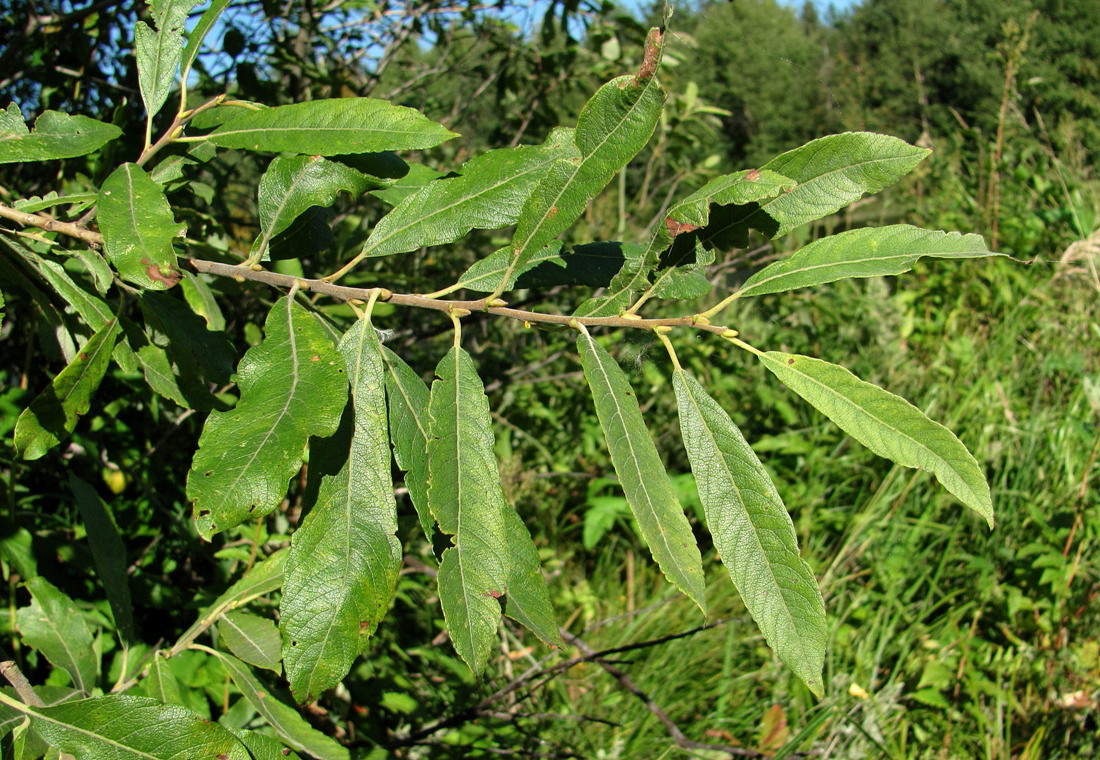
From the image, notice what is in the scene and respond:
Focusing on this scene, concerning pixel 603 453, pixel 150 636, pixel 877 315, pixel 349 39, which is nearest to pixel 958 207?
pixel 877 315

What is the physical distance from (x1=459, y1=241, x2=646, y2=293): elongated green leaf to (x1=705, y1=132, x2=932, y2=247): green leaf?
0.18m

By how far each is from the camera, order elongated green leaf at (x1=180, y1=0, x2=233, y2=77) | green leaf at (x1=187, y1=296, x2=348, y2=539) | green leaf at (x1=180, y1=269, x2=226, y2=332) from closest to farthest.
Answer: green leaf at (x1=187, y1=296, x2=348, y2=539) < elongated green leaf at (x1=180, y1=0, x2=233, y2=77) < green leaf at (x1=180, y1=269, x2=226, y2=332)

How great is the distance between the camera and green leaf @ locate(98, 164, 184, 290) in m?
0.86

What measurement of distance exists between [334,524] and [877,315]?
380cm

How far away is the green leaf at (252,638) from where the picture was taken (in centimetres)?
125

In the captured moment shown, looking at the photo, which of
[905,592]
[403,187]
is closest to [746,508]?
[403,187]

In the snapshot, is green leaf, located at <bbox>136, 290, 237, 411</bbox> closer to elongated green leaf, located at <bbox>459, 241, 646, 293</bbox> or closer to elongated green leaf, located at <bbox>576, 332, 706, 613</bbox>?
elongated green leaf, located at <bbox>459, 241, 646, 293</bbox>

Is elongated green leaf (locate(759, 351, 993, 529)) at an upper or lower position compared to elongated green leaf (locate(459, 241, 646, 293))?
lower

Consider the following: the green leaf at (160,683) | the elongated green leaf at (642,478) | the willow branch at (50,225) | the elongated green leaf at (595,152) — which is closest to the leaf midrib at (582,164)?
the elongated green leaf at (595,152)

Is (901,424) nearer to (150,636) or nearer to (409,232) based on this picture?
(409,232)

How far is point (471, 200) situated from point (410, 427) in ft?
0.90

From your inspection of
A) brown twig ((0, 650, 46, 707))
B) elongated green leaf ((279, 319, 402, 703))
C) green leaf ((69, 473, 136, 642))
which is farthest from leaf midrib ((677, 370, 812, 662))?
green leaf ((69, 473, 136, 642))

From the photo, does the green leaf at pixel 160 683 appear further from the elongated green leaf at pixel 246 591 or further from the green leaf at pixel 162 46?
the green leaf at pixel 162 46

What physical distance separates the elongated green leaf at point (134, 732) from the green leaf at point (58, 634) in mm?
532
